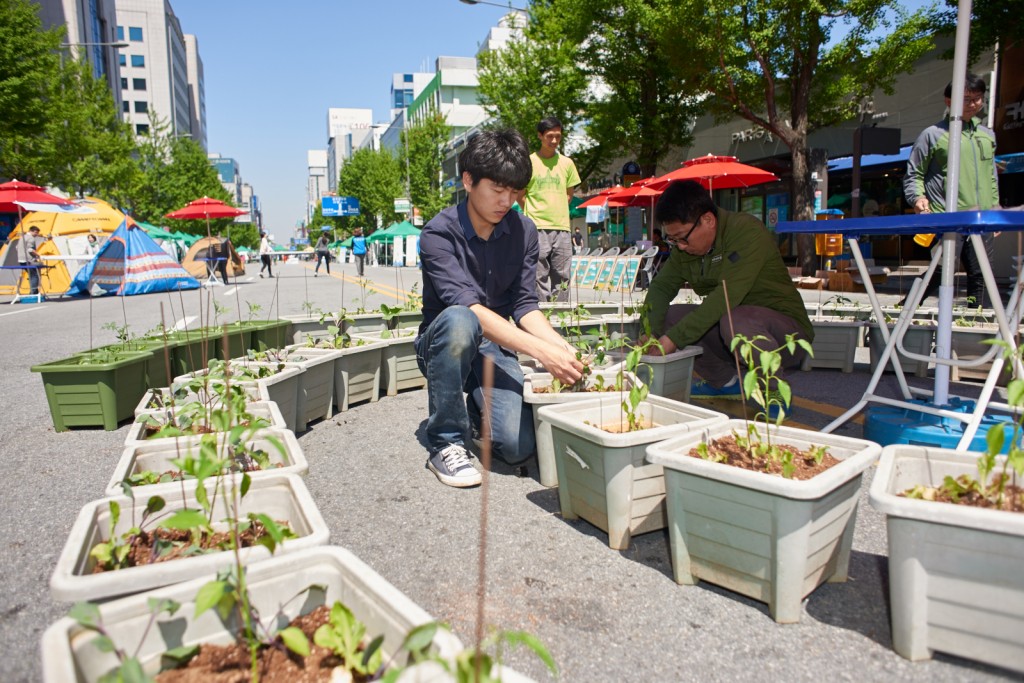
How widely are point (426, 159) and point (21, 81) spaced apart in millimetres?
32068

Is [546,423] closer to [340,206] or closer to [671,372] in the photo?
[671,372]

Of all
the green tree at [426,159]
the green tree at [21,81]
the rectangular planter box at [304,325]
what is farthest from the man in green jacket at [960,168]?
the green tree at [426,159]

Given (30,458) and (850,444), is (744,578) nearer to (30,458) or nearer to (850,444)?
(850,444)

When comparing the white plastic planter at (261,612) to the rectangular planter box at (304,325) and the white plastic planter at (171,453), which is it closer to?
the white plastic planter at (171,453)

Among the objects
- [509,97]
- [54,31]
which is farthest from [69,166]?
[509,97]

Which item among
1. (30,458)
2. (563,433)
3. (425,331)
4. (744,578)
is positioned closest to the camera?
(744,578)

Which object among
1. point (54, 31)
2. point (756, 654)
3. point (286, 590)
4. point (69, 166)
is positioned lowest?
point (756, 654)

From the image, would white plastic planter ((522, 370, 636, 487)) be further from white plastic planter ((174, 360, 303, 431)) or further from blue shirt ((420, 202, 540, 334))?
white plastic planter ((174, 360, 303, 431))

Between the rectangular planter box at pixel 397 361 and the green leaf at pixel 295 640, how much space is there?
11.7 ft

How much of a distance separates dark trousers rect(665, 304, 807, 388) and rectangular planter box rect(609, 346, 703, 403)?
0.23m

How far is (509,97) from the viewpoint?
24938 mm

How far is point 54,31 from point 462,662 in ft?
90.0

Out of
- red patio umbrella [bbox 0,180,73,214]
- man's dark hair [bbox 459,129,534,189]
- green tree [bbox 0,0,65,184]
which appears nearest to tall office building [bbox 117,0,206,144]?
green tree [bbox 0,0,65,184]

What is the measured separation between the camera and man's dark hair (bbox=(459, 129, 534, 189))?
2.77m
